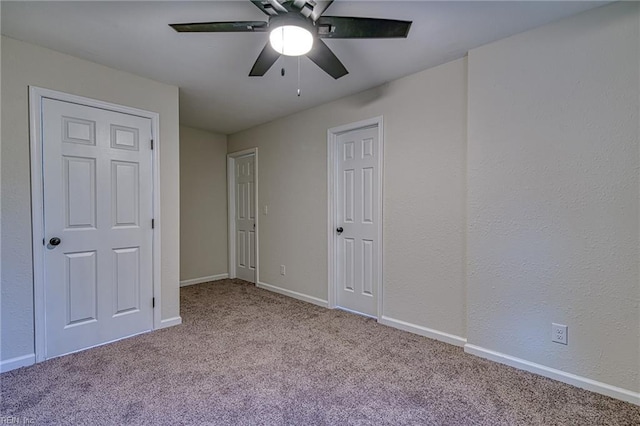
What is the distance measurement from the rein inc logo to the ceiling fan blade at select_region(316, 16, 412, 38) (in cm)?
261

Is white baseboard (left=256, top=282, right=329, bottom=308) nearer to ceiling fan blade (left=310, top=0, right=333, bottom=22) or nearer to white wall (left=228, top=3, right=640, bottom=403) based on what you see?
white wall (left=228, top=3, right=640, bottom=403)

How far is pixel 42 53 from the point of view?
7.48ft

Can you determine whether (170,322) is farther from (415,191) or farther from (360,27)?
(360,27)

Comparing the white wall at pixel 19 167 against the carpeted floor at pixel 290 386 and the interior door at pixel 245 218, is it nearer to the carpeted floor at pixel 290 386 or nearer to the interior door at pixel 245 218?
the carpeted floor at pixel 290 386

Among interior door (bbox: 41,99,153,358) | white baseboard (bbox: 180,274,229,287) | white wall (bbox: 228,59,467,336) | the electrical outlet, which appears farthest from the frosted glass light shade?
white baseboard (bbox: 180,274,229,287)

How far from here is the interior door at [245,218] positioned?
4664mm

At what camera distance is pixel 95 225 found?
8.36ft

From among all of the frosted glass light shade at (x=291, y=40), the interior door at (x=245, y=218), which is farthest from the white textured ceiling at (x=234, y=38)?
the interior door at (x=245, y=218)

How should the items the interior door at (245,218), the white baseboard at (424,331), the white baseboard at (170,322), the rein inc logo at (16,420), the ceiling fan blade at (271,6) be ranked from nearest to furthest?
the ceiling fan blade at (271,6) < the rein inc logo at (16,420) < the white baseboard at (424,331) < the white baseboard at (170,322) < the interior door at (245,218)

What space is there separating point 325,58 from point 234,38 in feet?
2.40

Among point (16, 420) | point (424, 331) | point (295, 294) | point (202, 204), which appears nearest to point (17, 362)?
point (16, 420)

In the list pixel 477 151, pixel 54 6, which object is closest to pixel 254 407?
pixel 477 151

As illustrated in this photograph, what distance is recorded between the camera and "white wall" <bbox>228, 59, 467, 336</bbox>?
2529 mm

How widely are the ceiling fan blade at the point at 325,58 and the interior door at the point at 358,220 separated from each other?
1146 mm
